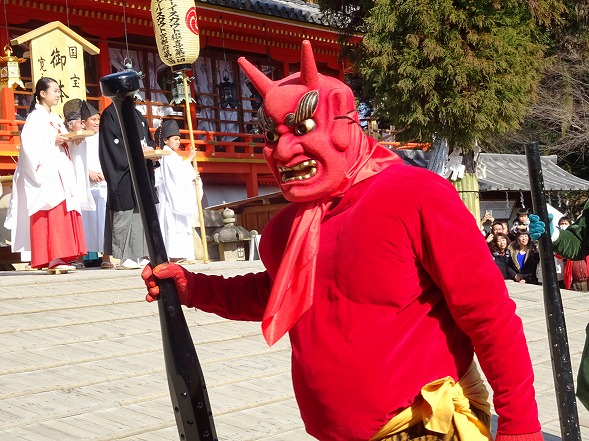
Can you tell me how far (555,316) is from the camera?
434 cm

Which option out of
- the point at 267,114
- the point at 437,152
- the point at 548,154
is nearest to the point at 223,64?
the point at 437,152

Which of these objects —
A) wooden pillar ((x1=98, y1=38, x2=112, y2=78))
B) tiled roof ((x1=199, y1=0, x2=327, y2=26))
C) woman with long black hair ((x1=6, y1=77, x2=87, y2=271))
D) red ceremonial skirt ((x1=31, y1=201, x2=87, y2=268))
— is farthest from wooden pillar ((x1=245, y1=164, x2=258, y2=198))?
red ceremonial skirt ((x1=31, y1=201, x2=87, y2=268))

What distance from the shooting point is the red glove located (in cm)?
264

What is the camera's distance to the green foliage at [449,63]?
15.2 meters

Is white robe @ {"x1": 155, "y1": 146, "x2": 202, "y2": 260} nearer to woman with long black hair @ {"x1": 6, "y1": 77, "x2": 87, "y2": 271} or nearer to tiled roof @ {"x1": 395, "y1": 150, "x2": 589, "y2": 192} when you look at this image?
woman with long black hair @ {"x1": 6, "y1": 77, "x2": 87, "y2": 271}

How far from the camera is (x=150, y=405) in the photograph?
227 inches

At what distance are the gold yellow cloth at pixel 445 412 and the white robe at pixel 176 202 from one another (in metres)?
8.40

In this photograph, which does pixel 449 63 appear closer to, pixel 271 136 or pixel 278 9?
pixel 278 9

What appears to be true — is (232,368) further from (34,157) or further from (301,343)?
(301,343)

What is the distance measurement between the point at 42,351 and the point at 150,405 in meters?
1.25

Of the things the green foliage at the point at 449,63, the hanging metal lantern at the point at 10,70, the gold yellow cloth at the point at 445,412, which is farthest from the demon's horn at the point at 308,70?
the green foliage at the point at 449,63

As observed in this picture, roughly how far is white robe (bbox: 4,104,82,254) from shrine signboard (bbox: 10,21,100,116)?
139 inches

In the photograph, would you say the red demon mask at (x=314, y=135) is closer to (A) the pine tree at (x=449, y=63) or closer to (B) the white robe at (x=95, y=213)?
(B) the white robe at (x=95, y=213)

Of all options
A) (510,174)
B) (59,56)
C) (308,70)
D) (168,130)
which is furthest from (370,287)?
(510,174)
